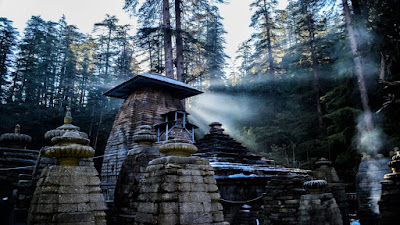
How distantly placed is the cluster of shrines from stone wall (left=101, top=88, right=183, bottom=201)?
1.68m

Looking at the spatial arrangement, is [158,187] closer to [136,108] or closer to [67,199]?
[67,199]

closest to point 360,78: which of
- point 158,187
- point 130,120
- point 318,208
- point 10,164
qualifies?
point 318,208

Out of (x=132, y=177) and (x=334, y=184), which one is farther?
(x=334, y=184)

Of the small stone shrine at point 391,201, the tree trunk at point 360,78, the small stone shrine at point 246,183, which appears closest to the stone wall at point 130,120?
the small stone shrine at point 246,183

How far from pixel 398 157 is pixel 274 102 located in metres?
22.8

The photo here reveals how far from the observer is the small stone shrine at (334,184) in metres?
11.9

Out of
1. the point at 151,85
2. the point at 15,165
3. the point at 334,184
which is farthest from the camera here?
the point at 151,85

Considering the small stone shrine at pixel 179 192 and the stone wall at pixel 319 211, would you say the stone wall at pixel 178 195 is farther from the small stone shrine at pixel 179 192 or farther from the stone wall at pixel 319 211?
the stone wall at pixel 319 211

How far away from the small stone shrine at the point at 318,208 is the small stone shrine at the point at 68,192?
203 inches

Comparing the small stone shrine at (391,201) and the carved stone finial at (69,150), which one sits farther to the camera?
the small stone shrine at (391,201)

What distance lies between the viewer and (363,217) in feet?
40.2

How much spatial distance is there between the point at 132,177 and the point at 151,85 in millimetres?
11664

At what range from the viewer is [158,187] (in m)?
4.18

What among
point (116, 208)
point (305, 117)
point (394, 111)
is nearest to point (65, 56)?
point (305, 117)
